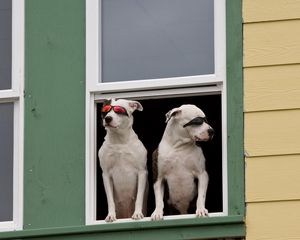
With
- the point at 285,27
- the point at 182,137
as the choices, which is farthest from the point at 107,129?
the point at 285,27

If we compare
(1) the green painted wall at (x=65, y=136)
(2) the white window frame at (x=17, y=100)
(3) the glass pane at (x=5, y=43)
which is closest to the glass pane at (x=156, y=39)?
(1) the green painted wall at (x=65, y=136)

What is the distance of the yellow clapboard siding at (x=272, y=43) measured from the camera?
13977 mm

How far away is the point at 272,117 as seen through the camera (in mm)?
13828

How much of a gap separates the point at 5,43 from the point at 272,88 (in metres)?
2.28

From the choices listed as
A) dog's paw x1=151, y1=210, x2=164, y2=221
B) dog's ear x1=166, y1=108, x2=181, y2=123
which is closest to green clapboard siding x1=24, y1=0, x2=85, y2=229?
dog's paw x1=151, y1=210, x2=164, y2=221

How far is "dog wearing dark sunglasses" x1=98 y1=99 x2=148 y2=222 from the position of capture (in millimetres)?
14352

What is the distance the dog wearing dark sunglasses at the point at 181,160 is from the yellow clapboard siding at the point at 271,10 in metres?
0.83

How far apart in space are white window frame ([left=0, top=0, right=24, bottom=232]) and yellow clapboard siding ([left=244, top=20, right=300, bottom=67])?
1.81m

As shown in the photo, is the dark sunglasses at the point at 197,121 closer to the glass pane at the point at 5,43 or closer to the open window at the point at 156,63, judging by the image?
the open window at the point at 156,63

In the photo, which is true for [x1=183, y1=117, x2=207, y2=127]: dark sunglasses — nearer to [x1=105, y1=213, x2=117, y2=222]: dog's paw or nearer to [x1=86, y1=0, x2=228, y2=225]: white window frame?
[x1=86, y1=0, x2=228, y2=225]: white window frame

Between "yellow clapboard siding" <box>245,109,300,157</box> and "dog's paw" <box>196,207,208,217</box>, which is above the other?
"yellow clapboard siding" <box>245,109,300,157</box>

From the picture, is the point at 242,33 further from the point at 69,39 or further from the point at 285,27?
the point at 69,39

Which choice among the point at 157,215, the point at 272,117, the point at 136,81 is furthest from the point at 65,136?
the point at 272,117

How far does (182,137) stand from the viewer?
14336 mm
